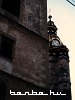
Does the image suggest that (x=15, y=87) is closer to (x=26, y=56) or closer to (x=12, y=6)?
(x=26, y=56)

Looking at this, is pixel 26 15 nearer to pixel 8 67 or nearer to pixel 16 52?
pixel 16 52

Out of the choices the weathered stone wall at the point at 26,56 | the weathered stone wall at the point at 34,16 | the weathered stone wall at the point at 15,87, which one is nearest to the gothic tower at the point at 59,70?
the weathered stone wall at the point at 34,16

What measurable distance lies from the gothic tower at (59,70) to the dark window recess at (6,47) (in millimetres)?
16643

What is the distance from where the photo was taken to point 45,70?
11.9 metres

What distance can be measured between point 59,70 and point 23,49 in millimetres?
19648

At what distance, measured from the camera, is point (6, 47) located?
11.1 m

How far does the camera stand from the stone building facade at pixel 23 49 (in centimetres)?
1031

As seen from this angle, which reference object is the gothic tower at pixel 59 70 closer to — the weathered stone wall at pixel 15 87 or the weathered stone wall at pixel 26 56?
the weathered stone wall at pixel 26 56

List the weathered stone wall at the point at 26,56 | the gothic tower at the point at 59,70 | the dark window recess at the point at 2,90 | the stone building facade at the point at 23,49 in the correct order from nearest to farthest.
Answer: the dark window recess at the point at 2,90 → the stone building facade at the point at 23,49 → the weathered stone wall at the point at 26,56 → the gothic tower at the point at 59,70

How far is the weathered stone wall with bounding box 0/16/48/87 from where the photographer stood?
421 inches

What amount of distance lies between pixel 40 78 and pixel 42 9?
430 cm

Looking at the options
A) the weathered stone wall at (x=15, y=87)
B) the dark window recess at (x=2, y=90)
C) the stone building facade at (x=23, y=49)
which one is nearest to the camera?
the dark window recess at (x=2, y=90)

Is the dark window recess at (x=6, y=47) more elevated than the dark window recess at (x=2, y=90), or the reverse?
the dark window recess at (x=6, y=47)

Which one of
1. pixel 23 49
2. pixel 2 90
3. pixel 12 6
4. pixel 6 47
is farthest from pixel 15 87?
pixel 12 6
